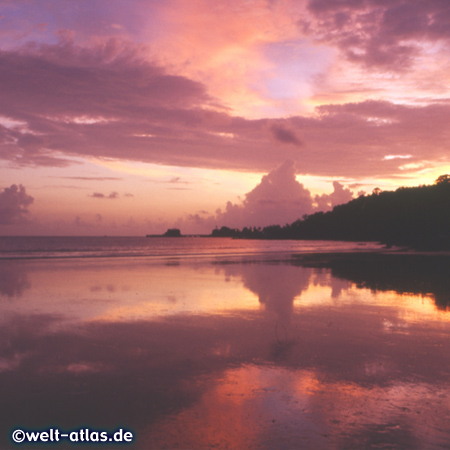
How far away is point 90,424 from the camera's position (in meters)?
6.39

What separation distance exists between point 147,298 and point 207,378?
35.3 ft

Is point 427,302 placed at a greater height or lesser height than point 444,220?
lesser

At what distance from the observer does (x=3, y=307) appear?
1622 cm

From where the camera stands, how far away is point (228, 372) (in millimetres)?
8609

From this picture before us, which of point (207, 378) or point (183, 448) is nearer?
point (183, 448)

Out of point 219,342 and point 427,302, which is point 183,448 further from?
point 427,302

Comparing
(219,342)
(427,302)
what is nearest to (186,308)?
(219,342)

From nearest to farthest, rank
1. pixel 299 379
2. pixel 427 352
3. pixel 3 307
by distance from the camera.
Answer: pixel 299 379 → pixel 427 352 → pixel 3 307

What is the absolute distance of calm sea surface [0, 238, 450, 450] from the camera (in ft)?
20.1

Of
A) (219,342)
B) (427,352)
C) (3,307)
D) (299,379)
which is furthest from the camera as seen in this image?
(3,307)

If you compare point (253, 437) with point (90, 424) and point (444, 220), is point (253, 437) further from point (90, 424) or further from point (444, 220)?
point (444, 220)

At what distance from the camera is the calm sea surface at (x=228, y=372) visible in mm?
6121

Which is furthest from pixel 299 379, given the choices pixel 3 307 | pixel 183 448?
pixel 3 307

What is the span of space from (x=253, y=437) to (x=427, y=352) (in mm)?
6487
